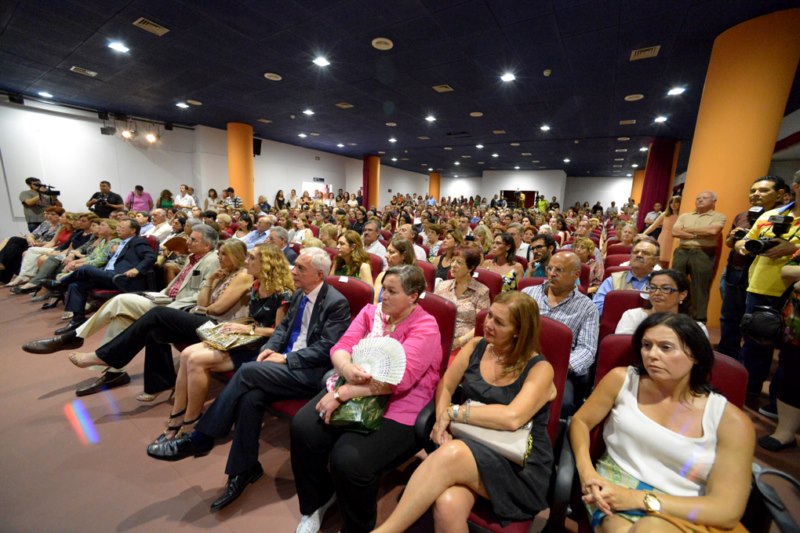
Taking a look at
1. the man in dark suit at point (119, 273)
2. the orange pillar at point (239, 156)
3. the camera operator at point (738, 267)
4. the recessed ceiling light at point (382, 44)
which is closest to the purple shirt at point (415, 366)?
the camera operator at point (738, 267)

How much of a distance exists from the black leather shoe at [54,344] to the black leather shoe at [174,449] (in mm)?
1560

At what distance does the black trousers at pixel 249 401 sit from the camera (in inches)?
67.5

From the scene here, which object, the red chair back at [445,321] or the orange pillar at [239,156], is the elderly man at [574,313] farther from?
the orange pillar at [239,156]

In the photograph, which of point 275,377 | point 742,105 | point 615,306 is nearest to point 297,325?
point 275,377

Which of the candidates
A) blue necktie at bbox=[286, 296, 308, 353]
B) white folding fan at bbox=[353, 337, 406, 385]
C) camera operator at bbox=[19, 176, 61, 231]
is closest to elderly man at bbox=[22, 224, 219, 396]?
blue necktie at bbox=[286, 296, 308, 353]

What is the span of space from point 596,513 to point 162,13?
6.08m

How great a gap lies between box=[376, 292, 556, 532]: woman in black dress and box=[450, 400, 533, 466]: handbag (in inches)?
0.9

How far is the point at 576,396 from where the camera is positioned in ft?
6.39

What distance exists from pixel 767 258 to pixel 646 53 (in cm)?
353

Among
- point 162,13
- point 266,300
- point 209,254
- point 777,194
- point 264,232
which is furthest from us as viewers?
point 264,232

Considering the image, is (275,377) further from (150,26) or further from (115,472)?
(150,26)

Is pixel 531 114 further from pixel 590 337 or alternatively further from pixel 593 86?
pixel 590 337

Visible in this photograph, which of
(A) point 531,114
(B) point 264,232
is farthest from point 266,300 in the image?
(A) point 531,114

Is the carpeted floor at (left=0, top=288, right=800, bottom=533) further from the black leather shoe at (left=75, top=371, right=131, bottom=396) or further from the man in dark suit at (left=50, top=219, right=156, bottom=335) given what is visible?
the man in dark suit at (left=50, top=219, right=156, bottom=335)
